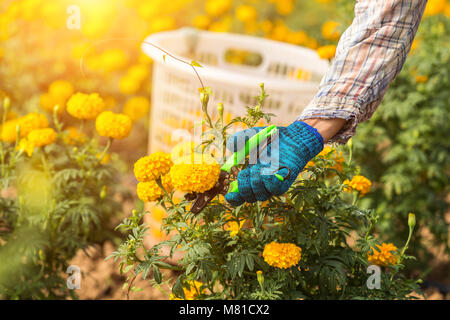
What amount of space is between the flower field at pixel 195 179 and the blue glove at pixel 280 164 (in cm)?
6

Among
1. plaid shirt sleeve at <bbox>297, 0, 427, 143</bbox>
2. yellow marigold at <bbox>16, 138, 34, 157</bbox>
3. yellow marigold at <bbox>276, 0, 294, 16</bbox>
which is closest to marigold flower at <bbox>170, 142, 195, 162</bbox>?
plaid shirt sleeve at <bbox>297, 0, 427, 143</bbox>

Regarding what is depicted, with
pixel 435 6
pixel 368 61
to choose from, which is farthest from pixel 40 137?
pixel 435 6

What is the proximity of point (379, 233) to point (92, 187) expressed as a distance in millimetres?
1389

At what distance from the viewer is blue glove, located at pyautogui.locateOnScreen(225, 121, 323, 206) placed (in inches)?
36.5

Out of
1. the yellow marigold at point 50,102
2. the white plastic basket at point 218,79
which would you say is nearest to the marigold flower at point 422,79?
the white plastic basket at point 218,79

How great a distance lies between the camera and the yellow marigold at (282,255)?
1000mm

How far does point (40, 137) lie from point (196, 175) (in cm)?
71

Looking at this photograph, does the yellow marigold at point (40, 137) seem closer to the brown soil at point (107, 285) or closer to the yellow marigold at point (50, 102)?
the brown soil at point (107, 285)

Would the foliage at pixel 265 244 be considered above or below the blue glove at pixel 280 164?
below

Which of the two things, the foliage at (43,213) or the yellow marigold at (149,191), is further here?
the foliage at (43,213)

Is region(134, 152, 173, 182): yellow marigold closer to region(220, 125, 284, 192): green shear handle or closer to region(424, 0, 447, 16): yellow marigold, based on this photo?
region(220, 125, 284, 192): green shear handle

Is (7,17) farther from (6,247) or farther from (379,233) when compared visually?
(379,233)

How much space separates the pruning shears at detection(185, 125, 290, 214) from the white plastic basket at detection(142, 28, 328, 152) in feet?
1.20

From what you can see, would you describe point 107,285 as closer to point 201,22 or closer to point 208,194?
point 208,194
